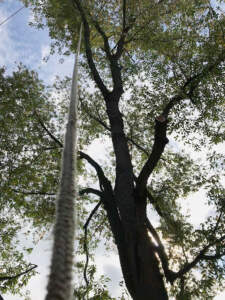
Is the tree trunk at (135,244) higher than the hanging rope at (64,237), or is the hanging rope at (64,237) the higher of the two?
the tree trunk at (135,244)

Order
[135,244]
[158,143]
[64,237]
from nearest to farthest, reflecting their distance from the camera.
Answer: [64,237] → [158,143] → [135,244]

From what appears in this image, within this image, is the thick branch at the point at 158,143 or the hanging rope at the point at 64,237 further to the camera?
the thick branch at the point at 158,143

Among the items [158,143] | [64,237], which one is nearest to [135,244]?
[158,143]

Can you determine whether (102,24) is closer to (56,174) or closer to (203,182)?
(56,174)

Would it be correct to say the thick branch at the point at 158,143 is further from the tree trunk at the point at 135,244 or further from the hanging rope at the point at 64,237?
the hanging rope at the point at 64,237

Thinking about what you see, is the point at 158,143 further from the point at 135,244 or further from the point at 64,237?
the point at 64,237

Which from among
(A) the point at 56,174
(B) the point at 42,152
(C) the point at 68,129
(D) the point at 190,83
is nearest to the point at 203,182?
(D) the point at 190,83

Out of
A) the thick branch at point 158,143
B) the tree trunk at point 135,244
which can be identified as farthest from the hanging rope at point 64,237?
the tree trunk at point 135,244

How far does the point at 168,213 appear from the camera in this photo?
25.3ft

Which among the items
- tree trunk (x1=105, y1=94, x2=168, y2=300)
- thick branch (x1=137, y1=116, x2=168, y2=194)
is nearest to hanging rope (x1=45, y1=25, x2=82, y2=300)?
thick branch (x1=137, y1=116, x2=168, y2=194)

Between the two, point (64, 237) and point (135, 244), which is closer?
point (64, 237)

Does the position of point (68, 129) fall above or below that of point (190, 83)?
below

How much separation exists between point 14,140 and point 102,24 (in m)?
6.42

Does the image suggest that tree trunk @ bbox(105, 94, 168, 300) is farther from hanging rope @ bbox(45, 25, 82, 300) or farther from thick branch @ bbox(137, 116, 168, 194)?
hanging rope @ bbox(45, 25, 82, 300)
